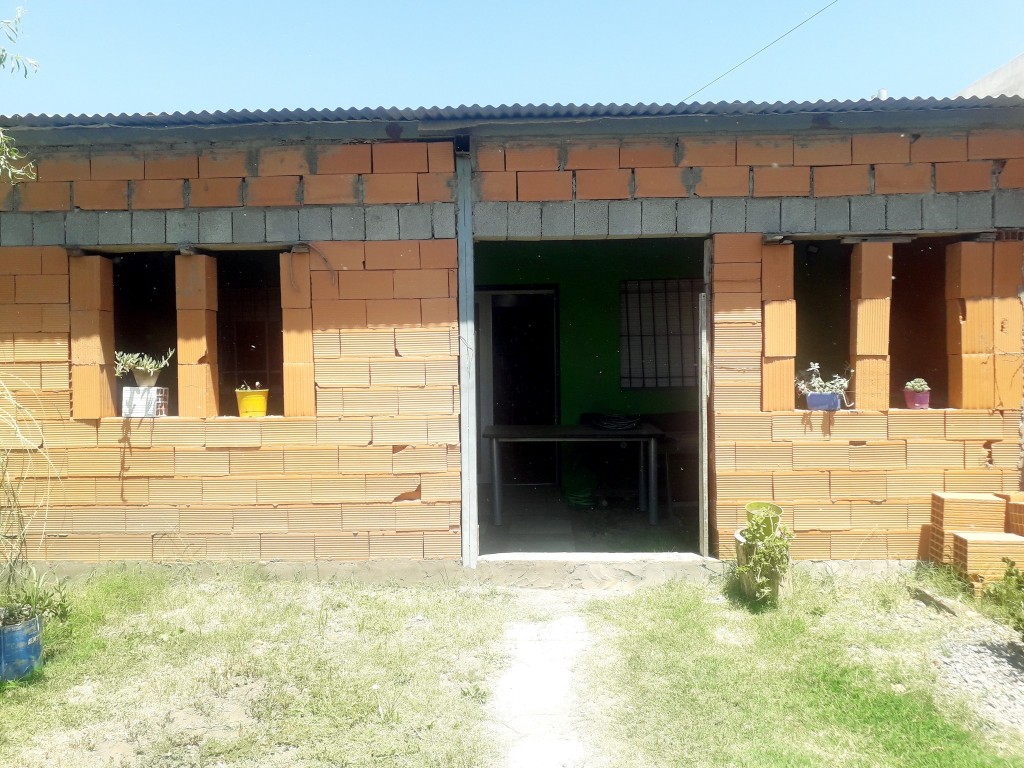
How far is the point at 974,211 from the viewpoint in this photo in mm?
5422

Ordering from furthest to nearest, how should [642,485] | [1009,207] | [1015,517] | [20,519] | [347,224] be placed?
1. [642,485]
2. [347,224]
3. [1009,207]
4. [1015,517]
5. [20,519]

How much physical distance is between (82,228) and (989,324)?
661cm

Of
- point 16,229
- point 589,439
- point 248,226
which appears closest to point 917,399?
point 589,439

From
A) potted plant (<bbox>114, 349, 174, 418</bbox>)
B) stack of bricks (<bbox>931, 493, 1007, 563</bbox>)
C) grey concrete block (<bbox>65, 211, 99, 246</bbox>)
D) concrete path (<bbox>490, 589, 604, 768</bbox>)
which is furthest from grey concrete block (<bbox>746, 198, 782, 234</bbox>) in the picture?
grey concrete block (<bbox>65, 211, 99, 246</bbox>)

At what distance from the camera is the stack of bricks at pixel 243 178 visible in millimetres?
5496

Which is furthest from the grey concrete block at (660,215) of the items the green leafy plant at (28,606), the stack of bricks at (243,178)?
the green leafy plant at (28,606)

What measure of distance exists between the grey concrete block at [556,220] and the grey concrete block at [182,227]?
2534 mm

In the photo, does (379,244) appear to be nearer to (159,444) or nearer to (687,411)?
(159,444)

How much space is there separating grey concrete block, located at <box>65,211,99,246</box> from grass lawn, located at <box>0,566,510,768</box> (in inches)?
95.5

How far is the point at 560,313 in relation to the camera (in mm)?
8164

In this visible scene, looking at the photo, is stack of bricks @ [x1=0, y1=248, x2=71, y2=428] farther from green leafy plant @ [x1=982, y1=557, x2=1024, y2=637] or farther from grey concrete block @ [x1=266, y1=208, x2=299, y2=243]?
green leafy plant @ [x1=982, y1=557, x2=1024, y2=637]

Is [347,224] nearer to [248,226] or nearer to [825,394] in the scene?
[248,226]

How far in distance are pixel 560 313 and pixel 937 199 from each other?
377 cm

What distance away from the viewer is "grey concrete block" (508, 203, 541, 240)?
550 cm
